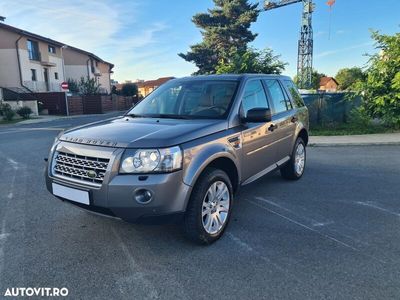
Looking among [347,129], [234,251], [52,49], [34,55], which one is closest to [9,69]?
[34,55]

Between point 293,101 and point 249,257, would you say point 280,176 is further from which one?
point 249,257

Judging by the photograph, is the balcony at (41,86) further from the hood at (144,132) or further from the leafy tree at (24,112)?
the hood at (144,132)

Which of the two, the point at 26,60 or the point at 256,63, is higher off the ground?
the point at 26,60

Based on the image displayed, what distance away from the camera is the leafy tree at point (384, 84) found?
11430 mm

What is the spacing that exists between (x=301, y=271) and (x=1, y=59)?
36074mm

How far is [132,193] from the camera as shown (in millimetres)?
2875

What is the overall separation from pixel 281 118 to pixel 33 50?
120 feet

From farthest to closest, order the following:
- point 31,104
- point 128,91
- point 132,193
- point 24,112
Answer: point 128,91
point 31,104
point 24,112
point 132,193

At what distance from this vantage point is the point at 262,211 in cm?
441

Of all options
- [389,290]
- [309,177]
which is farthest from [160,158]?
[309,177]

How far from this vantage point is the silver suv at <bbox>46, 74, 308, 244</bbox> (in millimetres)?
2926

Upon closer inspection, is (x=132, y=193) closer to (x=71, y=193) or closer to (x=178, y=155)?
(x=178, y=155)

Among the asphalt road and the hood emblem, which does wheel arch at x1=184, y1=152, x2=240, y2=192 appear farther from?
the hood emblem

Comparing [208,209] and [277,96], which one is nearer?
[208,209]
